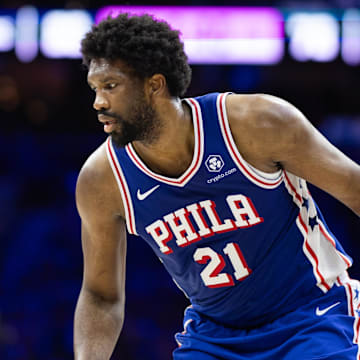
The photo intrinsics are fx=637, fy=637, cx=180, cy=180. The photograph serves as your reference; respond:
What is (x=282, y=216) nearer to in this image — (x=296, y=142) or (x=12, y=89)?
(x=296, y=142)

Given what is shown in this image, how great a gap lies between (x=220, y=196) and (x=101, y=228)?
50cm

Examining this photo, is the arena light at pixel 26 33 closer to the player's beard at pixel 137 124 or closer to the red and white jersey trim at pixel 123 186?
the red and white jersey trim at pixel 123 186

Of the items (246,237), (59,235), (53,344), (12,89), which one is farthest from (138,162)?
(12,89)

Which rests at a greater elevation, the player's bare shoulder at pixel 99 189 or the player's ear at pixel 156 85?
the player's ear at pixel 156 85

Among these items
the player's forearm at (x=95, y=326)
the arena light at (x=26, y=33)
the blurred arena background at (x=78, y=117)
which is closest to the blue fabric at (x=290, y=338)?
the player's forearm at (x=95, y=326)

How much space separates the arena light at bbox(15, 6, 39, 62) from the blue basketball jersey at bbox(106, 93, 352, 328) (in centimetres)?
552

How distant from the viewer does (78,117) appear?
836 cm

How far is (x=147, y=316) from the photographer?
622 centimetres

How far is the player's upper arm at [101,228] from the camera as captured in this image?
2.42 metres

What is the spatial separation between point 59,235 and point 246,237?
Result: 4.76 meters

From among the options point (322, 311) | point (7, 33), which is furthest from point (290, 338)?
point (7, 33)

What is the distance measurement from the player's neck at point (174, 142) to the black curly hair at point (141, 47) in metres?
0.09

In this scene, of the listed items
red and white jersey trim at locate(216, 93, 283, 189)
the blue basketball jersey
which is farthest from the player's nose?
red and white jersey trim at locate(216, 93, 283, 189)

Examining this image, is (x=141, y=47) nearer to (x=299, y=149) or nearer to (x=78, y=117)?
(x=299, y=149)
